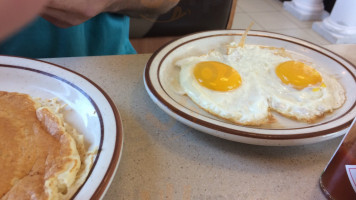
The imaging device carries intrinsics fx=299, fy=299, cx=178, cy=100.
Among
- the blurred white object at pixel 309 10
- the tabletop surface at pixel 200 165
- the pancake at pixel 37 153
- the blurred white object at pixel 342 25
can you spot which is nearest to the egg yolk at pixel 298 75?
the tabletop surface at pixel 200 165

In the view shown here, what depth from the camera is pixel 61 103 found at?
2.39 feet

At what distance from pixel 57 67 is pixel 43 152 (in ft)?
0.92

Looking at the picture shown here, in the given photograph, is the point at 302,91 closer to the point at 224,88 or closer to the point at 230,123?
the point at 224,88

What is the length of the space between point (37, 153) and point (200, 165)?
13.0 inches

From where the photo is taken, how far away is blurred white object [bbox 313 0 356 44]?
3071 millimetres

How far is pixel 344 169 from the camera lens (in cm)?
53

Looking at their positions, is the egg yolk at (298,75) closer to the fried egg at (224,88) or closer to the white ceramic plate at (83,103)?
the fried egg at (224,88)

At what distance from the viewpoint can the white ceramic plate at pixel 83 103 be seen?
502 millimetres

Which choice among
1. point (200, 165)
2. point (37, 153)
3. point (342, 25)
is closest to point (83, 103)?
point (37, 153)

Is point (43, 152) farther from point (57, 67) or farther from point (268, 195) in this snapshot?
point (268, 195)

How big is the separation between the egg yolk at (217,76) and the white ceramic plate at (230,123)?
0.25 feet

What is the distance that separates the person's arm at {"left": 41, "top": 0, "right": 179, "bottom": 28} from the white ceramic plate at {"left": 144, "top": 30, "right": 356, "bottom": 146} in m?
0.31

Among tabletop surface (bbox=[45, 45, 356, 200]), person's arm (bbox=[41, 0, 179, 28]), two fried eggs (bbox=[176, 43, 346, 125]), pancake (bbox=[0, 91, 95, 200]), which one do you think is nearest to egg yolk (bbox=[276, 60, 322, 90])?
two fried eggs (bbox=[176, 43, 346, 125])

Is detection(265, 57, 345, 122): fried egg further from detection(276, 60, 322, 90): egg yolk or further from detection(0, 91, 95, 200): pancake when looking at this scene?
detection(0, 91, 95, 200): pancake
